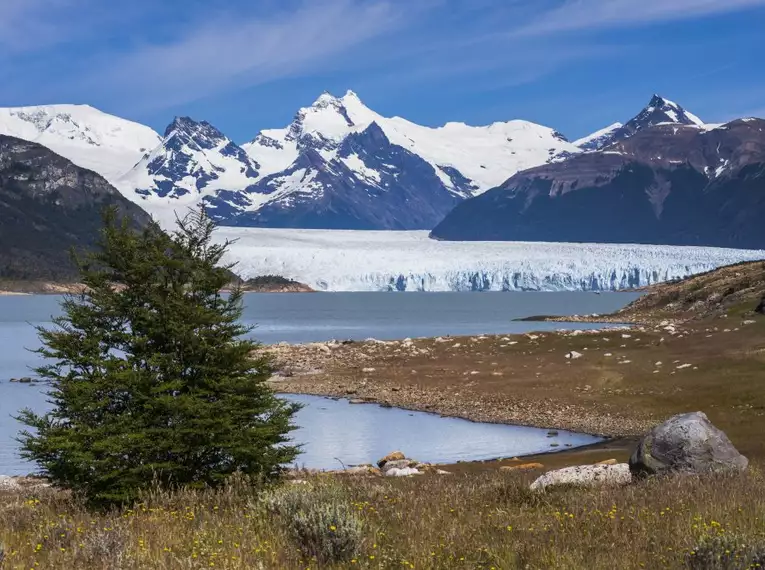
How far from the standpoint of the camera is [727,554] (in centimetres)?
703

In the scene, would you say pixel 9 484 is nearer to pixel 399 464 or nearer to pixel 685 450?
pixel 399 464

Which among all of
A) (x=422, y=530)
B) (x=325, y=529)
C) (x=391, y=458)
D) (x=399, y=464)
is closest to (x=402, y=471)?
(x=399, y=464)

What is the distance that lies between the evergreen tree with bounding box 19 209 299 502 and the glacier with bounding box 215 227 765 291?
10919cm

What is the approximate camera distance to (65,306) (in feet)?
48.7

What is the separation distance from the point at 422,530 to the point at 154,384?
6.03 m

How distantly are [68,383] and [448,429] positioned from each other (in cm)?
2092

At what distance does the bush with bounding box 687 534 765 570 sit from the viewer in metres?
6.89

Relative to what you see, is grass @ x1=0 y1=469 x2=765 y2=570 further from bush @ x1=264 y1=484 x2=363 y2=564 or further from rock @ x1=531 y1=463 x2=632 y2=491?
rock @ x1=531 y1=463 x2=632 y2=491

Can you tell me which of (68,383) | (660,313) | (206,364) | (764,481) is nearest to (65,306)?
(68,383)

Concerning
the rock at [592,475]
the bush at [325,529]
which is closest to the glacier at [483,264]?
the rock at [592,475]

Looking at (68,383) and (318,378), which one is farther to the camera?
(318,378)

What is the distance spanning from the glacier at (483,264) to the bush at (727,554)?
118 m

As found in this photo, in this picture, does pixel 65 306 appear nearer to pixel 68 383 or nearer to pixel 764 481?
pixel 68 383

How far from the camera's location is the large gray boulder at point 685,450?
15.0 m
